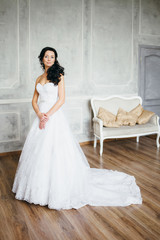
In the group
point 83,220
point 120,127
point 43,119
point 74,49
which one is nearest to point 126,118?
point 120,127

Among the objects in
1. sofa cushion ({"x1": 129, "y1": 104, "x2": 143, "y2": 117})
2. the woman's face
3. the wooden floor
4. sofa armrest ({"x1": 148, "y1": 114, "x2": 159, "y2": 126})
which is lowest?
the wooden floor

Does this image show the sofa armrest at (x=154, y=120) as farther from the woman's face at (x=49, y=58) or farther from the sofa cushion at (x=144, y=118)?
the woman's face at (x=49, y=58)

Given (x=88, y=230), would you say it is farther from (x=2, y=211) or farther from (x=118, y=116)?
(x=118, y=116)

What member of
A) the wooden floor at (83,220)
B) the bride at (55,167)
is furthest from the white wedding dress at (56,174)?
the wooden floor at (83,220)

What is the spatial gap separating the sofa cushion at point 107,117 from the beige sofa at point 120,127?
10 centimetres

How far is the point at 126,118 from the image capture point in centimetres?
542

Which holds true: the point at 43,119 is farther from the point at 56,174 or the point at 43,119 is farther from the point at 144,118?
the point at 144,118

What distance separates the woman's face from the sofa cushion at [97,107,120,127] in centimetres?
232

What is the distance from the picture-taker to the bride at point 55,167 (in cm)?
283

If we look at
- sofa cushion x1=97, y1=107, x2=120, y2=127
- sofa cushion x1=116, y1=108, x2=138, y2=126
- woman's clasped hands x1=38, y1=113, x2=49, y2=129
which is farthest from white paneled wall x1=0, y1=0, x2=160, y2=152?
woman's clasped hands x1=38, y1=113, x2=49, y2=129

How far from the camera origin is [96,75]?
573 cm

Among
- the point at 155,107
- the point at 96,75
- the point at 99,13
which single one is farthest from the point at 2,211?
the point at 155,107

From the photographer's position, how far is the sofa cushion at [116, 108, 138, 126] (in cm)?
530

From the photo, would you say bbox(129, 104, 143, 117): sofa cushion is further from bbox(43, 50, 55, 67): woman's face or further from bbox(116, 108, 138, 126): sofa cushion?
bbox(43, 50, 55, 67): woman's face
